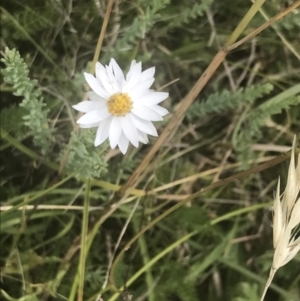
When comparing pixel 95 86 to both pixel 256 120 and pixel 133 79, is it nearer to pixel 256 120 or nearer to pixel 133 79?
pixel 133 79

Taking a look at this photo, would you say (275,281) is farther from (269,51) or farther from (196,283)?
(269,51)

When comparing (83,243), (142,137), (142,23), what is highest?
(142,23)

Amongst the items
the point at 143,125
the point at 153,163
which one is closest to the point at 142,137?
the point at 143,125

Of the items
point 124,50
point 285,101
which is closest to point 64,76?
point 124,50

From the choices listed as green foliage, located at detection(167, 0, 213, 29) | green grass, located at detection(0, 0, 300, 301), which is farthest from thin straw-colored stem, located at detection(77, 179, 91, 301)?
green foliage, located at detection(167, 0, 213, 29)

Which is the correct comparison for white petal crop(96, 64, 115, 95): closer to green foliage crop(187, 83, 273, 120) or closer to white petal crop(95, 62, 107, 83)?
white petal crop(95, 62, 107, 83)
